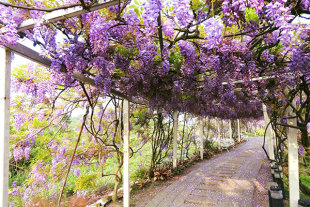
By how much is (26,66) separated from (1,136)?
155 centimetres

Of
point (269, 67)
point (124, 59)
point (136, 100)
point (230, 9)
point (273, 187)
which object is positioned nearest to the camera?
point (230, 9)

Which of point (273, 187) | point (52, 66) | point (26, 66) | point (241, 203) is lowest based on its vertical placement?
point (241, 203)

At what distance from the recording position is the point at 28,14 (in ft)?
4.55

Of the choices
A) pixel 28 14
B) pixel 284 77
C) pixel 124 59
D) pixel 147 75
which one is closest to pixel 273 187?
pixel 284 77

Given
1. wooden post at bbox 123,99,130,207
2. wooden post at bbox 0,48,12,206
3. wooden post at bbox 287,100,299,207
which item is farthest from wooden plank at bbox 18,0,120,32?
wooden post at bbox 287,100,299,207

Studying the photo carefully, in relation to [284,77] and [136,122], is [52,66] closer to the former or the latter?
[284,77]

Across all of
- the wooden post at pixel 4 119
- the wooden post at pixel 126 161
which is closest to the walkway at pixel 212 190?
the wooden post at pixel 126 161

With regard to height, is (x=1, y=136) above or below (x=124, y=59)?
below

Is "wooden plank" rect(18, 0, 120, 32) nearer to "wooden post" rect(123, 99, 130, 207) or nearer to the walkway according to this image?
"wooden post" rect(123, 99, 130, 207)

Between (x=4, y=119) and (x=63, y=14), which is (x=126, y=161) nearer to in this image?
(x=4, y=119)

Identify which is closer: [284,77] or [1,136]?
[1,136]

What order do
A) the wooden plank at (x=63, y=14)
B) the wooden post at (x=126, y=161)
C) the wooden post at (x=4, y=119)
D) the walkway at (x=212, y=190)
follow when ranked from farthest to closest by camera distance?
the walkway at (x=212, y=190) < the wooden post at (x=126, y=161) < the wooden post at (x=4, y=119) < the wooden plank at (x=63, y=14)

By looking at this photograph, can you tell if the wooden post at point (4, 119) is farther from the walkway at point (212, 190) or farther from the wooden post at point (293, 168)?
the wooden post at point (293, 168)

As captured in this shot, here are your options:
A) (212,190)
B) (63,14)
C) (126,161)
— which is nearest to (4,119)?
(63,14)
